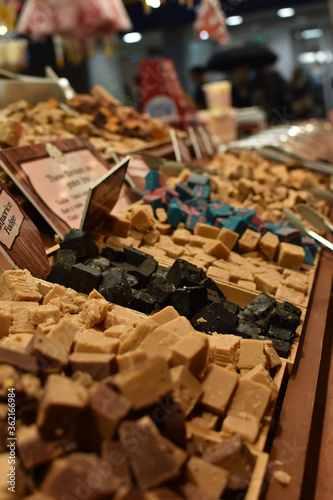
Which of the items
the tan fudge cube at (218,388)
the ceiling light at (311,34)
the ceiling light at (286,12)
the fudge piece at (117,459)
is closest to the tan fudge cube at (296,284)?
the tan fudge cube at (218,388)

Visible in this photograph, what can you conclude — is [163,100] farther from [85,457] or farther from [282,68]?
[282,68]

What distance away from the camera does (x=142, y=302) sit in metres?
1.43

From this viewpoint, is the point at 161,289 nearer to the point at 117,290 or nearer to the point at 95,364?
the point at 117,290

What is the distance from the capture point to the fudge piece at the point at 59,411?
80 centimetres

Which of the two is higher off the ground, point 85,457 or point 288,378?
point 85,457

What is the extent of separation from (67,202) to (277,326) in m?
1.04

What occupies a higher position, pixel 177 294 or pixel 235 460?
pixel 177 294

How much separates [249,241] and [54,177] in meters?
0.91

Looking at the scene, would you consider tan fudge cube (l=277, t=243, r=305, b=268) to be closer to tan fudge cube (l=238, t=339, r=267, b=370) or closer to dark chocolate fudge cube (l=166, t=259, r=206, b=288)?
dark chocolate fudge cube (l=166, t=259, r=206, b=288)

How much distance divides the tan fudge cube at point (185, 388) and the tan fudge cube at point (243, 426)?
9 cm

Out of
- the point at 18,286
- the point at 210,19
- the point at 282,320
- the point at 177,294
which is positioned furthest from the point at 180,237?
the point at 210,19

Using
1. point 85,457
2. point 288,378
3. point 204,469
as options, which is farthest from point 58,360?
point 288,378

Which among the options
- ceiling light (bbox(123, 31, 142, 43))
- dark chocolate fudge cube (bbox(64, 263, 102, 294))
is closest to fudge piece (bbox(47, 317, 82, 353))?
dark chocolate fudge cube (bbox(64, 263, 102, 294))

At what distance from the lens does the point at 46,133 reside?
2.59m
